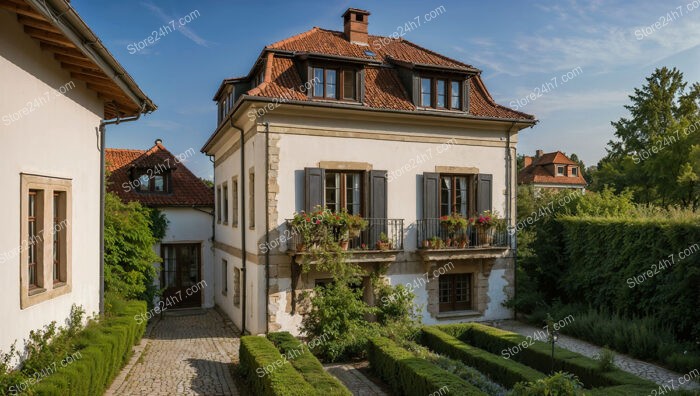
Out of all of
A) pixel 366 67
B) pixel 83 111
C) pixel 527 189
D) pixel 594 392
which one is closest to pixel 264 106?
pixel 366 67

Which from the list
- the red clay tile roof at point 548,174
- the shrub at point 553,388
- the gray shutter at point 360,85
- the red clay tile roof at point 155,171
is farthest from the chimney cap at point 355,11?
the red clay tile roof at point 548,174

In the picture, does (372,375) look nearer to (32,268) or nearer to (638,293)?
(32,268)

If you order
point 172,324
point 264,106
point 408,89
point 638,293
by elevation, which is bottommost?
point 172,324

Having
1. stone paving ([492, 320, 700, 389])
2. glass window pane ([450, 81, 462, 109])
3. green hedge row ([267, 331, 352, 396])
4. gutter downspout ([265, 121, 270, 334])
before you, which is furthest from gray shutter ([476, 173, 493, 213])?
green hedge row ([267, 331, 352, 396])

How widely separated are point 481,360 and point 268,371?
14.7ft

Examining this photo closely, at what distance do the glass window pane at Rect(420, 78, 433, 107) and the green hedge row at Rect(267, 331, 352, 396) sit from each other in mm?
8352

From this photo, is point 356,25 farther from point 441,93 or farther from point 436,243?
point 436,243

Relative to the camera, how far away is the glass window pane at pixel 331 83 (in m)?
15.0

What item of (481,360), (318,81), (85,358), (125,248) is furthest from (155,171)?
(481,360)

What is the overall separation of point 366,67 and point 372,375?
943cm

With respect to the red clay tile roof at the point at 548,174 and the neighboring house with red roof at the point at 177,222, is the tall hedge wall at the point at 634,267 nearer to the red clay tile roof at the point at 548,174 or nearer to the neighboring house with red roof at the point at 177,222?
the neighboring house with red roof at the point at 177,222

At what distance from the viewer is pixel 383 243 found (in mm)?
14703

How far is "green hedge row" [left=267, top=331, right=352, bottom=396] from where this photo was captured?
27.1ft

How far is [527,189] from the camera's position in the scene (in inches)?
1118
